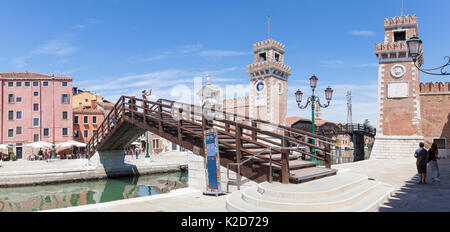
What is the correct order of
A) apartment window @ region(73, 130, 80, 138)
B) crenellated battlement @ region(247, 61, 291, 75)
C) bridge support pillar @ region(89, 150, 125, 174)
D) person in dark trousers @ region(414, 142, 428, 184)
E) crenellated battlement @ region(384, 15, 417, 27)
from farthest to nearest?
1. apartment window @ region(73, 130, 80, 138)
2. crenellated battlement @ region(247, 61, 291, 75)
3. crenellated battlement @ region(384, 15, 417, 27)
4. bridge support pillar @ region(89, 150, 125, 174)
5. person in dark trousers @ region(414, 142, 428, 184)

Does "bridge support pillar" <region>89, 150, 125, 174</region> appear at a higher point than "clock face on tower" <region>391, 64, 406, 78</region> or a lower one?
lower

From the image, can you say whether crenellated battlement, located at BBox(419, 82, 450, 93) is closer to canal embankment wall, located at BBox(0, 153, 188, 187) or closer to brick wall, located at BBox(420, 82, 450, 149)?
brick wall, located at BBox(420, 82, 450, 149)

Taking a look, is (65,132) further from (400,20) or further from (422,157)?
(422,157)

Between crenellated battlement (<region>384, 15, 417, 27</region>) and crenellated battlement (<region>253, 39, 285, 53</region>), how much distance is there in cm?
1525

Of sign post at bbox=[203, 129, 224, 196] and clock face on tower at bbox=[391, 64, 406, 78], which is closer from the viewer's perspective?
sign post at bbox=[203, 129, 224, 196]

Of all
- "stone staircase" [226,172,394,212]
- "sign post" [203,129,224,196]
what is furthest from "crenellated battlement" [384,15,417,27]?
"sign post" [203,129,224,196]

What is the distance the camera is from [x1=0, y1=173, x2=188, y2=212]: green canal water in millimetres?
15156

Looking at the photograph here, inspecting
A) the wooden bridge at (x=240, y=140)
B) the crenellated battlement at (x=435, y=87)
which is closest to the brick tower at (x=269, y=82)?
the crenellated battlement at (x=435, y=87)

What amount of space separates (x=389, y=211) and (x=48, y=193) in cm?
1818

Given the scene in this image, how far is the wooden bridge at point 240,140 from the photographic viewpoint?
848 cm

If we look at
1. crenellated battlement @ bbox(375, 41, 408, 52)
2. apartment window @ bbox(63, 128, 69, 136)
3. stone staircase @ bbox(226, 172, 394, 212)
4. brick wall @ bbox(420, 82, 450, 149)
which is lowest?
stone staircase @ bbox(226, 172, 394, 212)

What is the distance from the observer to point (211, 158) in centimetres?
870
